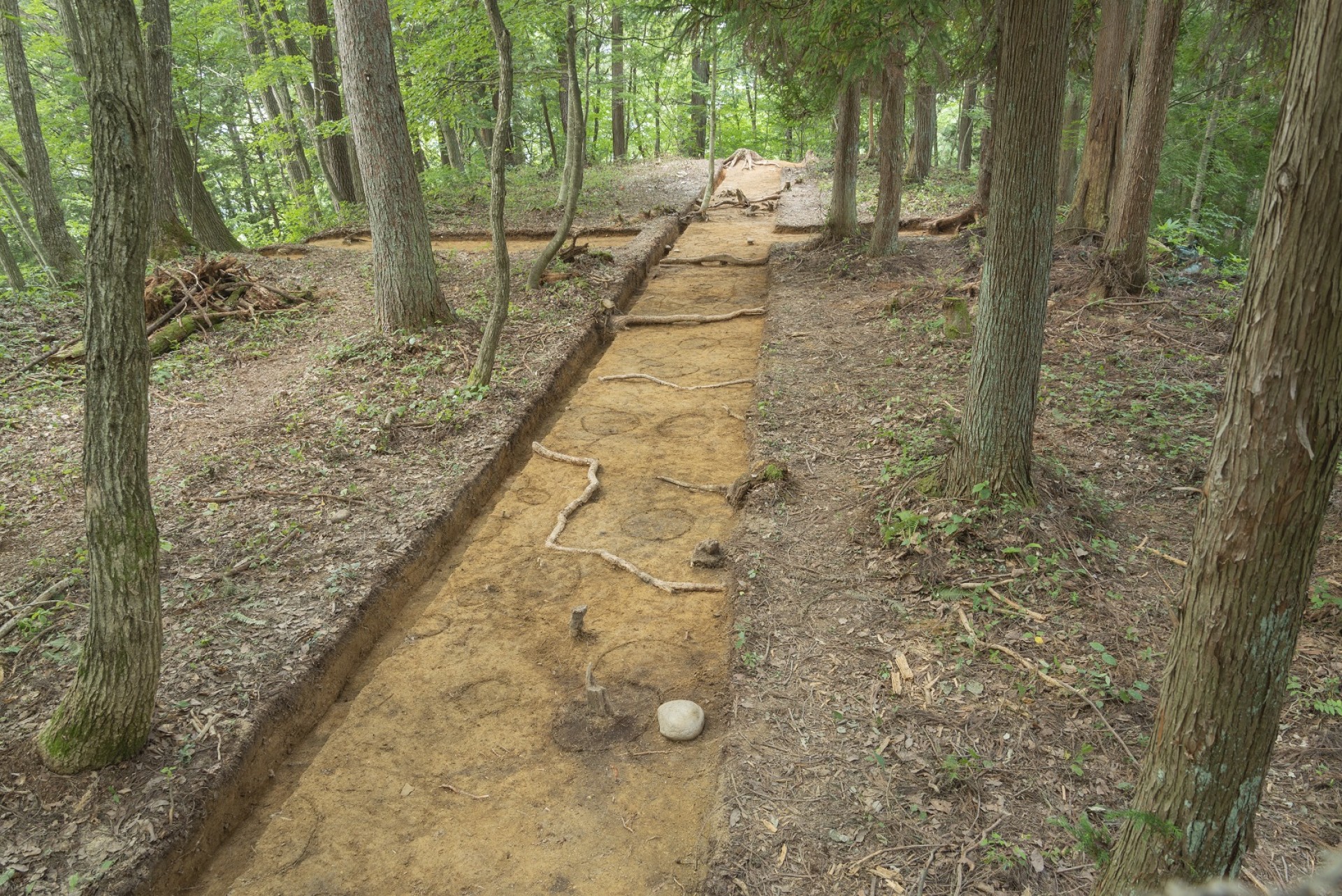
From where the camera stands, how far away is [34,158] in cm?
1090

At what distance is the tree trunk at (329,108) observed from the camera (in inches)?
555

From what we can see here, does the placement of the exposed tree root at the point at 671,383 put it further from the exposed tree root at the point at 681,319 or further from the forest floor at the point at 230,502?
the exposed tree root at the point at 681,319

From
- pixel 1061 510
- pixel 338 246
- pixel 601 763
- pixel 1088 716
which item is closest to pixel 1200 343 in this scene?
pixel 1061 510

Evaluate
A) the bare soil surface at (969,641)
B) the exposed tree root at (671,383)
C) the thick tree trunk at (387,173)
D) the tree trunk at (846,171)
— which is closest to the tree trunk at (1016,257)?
the bare soil surface at (969,641)

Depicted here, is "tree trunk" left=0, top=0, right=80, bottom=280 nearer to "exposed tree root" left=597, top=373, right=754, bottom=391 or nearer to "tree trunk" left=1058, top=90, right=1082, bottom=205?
"exposed tree root" left=597, top=373, right=754, bottom=391

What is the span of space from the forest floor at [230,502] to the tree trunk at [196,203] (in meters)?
2.63

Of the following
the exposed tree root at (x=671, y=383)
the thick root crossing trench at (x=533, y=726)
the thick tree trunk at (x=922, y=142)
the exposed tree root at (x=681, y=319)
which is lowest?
the thick root crossing trench at (x=533, y=726)

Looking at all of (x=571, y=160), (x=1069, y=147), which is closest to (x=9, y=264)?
(x=571, y=160)

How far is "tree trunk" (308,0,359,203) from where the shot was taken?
555 inches

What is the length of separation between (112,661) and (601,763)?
2.24 metres

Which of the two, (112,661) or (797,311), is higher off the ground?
(797,311)

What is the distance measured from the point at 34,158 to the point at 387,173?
23.2 feet

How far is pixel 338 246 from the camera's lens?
13.9 m

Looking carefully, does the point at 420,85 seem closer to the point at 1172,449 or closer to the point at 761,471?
the point at 761,471
